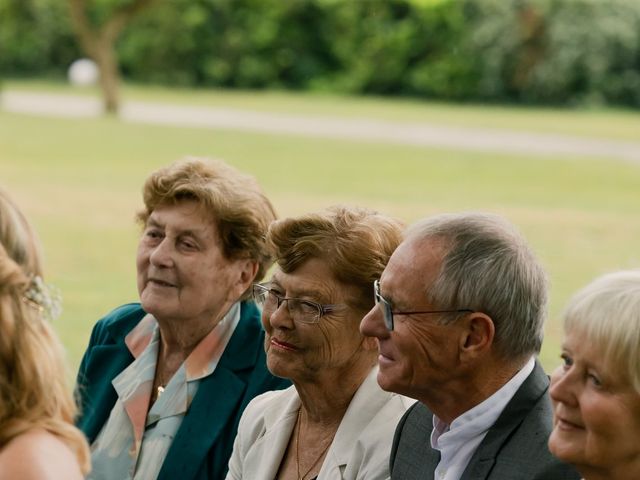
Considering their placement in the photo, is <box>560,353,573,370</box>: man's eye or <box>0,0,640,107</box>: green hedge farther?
<box>0,0,640,107</box>: green hedge

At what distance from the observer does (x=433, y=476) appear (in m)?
2.94

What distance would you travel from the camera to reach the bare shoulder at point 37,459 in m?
2.38

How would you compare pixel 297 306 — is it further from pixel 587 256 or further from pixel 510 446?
pixel 587 256

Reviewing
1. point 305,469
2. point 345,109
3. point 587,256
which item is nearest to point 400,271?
point 305,469

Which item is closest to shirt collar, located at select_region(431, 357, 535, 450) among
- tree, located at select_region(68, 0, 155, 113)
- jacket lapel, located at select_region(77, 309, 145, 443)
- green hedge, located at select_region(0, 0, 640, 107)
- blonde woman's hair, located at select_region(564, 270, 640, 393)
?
blonde woman's hair, located at select_region(564, 270, 640, 393)

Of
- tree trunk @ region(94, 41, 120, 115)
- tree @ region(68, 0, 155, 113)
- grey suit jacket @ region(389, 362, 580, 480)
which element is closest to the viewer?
grey suit jacket @ region(389, 362, 580, 480)

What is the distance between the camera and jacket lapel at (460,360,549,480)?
9.09 feet

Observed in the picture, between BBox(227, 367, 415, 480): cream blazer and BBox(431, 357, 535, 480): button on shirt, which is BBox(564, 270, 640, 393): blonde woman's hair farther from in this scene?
BBox(227, 367, 415, 480): cream blazer

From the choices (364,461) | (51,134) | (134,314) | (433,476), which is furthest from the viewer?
(51,134)

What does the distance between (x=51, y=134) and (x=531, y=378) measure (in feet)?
69.4

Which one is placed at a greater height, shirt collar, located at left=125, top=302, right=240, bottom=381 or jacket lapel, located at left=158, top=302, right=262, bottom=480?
shirt collar, located at left=125, top=302, right=240, bottom=381

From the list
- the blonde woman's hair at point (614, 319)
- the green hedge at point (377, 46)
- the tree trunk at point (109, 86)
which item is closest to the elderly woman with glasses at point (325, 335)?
the blonde woman's hair at point (614, 319)

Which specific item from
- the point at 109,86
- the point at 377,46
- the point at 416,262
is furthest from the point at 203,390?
the point at 377,46

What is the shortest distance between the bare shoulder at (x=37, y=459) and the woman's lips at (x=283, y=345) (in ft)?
3.26
